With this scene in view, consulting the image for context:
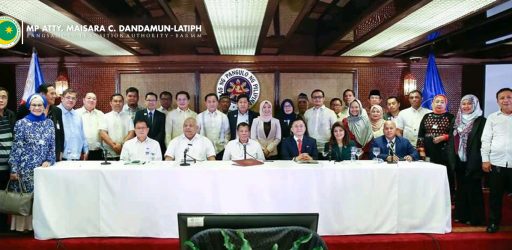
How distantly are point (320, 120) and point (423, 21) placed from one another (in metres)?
1.90

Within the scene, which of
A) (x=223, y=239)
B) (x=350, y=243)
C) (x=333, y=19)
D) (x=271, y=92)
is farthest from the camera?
(x=271, y=92)

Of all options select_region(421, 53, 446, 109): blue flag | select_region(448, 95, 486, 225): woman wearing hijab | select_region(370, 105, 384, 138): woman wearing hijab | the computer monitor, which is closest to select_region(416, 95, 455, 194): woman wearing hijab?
select_region(448, 95, 486, 225): woman wearing hijab

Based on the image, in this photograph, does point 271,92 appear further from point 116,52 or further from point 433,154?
point 433,154

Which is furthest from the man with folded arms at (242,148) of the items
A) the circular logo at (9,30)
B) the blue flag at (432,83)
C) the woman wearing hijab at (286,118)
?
the blue flag at (432,83)

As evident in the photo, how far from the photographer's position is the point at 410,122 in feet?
18.8

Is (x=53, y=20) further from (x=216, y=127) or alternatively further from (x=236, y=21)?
(x=216, y=127)

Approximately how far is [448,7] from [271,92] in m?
4.18

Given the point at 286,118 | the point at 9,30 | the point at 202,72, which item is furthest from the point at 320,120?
the point at 9,30

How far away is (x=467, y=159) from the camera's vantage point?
4.24m

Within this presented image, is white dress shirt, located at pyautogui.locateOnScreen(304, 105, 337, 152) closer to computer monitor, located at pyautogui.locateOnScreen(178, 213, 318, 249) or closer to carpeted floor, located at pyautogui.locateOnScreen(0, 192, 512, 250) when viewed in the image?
carpeted floor, located at pyautogui.locateOnScreen(0, 192, 512, 250)

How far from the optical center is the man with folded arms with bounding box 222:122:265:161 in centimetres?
441

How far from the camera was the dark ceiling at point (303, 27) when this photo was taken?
15.1 feet

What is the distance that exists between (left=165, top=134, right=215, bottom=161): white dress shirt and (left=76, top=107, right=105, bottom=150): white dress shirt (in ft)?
5.22

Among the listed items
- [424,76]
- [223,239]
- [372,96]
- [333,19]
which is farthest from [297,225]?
[424,76]
